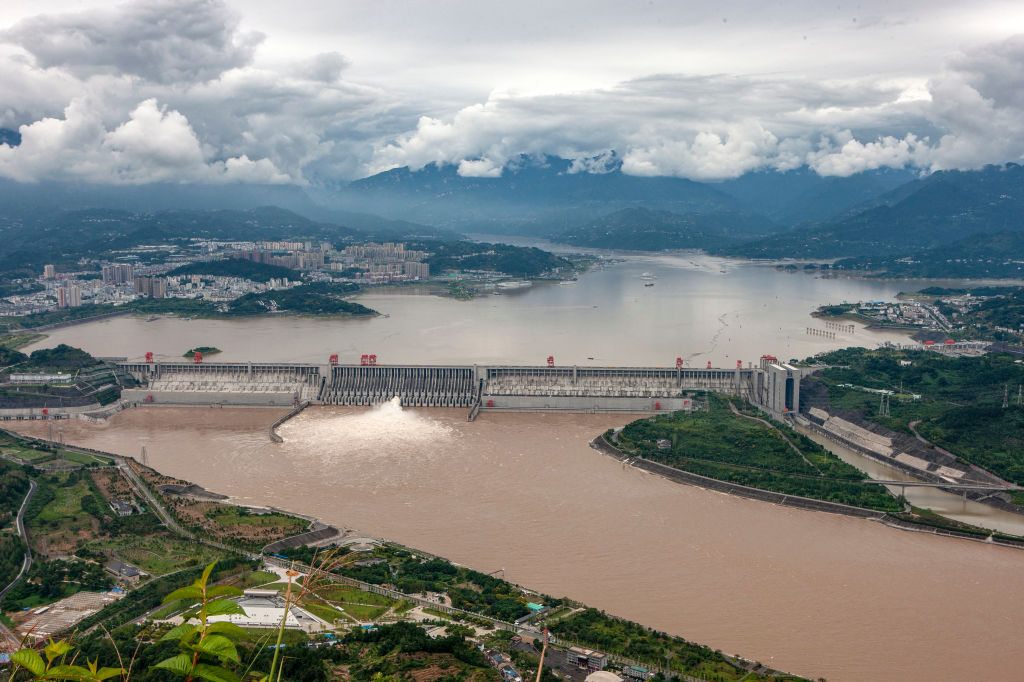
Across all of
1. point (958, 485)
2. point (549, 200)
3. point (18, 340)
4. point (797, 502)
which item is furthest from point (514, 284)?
point (549, 200)

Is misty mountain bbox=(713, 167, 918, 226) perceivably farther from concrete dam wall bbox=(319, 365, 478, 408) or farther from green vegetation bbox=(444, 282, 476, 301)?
concrete dam wall bbox=(319, 365, 478, 408)

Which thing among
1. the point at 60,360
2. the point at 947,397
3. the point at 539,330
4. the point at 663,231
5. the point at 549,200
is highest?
the point at 549,200

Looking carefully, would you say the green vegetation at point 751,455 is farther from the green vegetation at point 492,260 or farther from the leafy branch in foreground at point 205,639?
the green vegetation at point 492,260

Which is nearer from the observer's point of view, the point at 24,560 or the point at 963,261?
the point at 24,560

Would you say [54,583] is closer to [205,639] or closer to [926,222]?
[205,639]

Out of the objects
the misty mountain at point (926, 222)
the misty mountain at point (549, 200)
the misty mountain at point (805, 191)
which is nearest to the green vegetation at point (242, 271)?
the misty mountain at point (926, 222)

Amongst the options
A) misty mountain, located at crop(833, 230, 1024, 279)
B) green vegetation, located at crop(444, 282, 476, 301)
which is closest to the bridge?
green vegetation, located at crop(444, 282, 476, 301)

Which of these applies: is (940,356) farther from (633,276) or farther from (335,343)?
(633,276)
